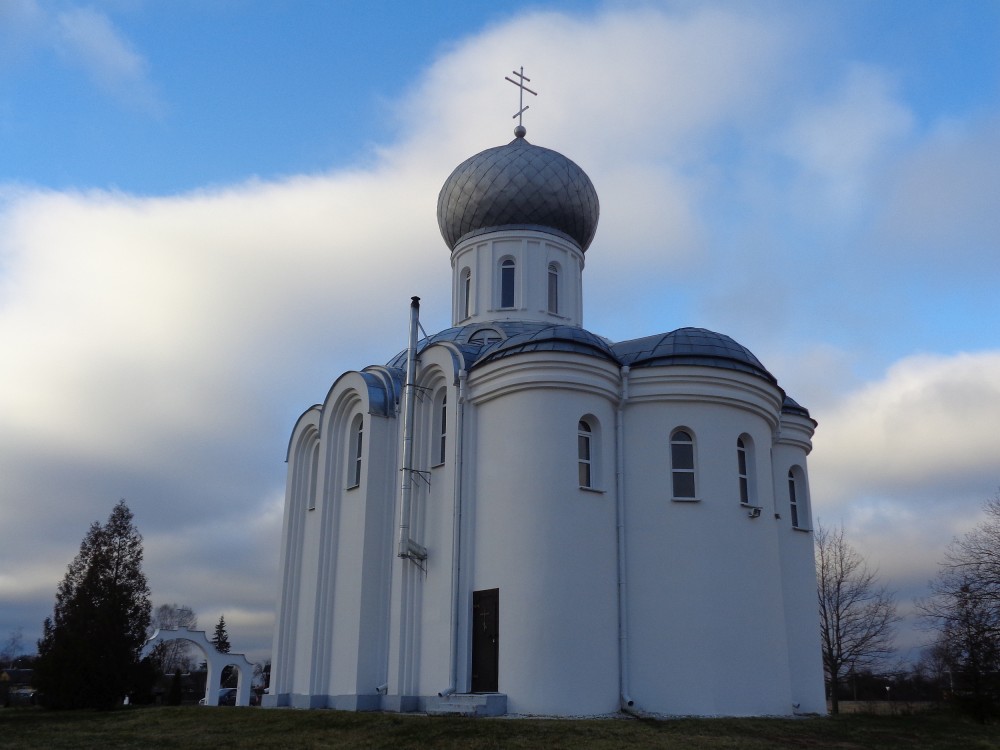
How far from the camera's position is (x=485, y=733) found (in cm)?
1277

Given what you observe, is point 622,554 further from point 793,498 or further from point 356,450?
point 356,450

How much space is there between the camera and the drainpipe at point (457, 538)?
650 inches

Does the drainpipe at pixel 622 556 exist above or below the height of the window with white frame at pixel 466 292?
below

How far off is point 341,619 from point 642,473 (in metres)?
7.25

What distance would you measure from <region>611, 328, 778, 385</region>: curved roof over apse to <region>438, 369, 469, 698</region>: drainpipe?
131 inches

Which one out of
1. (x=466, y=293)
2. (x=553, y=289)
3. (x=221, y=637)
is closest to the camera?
(x=553, y=289)

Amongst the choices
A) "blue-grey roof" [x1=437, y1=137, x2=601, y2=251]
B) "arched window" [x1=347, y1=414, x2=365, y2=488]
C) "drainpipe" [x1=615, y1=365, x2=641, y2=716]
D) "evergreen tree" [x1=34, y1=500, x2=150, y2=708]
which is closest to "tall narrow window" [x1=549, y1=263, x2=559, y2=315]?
"blue-grey roof" [x1=437, y1=137, x2=601, y2=251]

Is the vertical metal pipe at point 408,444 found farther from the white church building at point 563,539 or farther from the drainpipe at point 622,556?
the drainpipe at point 622,556

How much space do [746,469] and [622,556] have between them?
3197mm

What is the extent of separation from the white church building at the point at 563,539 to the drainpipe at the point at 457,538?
0.04 metres

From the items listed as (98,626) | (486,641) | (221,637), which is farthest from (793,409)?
(221,637)

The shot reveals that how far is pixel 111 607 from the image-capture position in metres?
23.8

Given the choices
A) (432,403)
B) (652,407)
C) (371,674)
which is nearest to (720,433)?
(652,407)

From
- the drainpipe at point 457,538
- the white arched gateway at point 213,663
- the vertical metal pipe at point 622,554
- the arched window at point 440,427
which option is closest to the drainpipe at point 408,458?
the arched window at point 440,427
